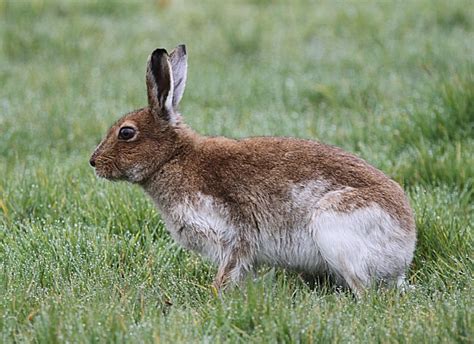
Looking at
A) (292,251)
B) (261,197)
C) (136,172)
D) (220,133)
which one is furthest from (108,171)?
(220,133)

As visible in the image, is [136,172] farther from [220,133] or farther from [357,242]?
[220,133]

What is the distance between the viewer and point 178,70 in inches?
217

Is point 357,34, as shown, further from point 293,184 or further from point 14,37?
point 293,184

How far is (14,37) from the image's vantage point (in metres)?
11.0

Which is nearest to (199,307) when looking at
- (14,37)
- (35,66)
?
(35,66)

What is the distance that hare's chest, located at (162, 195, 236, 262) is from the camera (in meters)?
5.02

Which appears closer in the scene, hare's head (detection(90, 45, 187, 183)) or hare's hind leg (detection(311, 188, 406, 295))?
hare's hind leg (detection(311, 188, 406, 295))

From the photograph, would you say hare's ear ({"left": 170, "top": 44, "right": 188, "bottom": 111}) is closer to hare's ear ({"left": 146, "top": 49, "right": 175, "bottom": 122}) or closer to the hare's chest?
hare's ear ({"left": 146, "top": 49, "right": 175, "bottom": 122})

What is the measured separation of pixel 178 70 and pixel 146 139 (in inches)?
19.7

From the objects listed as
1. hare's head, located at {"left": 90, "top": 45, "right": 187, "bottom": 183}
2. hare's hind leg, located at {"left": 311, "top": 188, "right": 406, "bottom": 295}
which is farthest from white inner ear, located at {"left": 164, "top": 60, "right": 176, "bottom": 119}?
hare's hind leg, located at {"left": 311, "top": 188, "right": 406, "bottom": 295}

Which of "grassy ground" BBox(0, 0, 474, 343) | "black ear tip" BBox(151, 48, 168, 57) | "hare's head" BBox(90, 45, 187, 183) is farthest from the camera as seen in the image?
"hare's head" BBox(90, 45, 187, 183)

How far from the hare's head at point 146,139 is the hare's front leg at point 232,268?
76 centimetres

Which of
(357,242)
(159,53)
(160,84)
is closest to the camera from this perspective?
(357,242)

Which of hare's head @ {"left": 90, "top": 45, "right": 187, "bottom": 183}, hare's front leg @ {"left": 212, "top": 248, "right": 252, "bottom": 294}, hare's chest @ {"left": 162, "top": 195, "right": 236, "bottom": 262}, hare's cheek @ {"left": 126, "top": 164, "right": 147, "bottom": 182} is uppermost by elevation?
hare's head @ {"left": 90, "top": 45, "right": 187, "bottom": 183}
